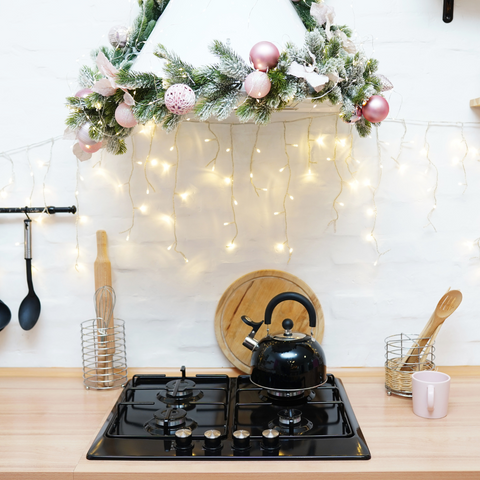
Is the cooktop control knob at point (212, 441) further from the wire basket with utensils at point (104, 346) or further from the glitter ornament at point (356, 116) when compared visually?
the glitter ornament at point (356, 116)

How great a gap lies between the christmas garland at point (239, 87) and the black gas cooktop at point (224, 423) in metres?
0.68

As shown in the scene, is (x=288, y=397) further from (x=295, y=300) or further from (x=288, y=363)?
(x=295, y=300)

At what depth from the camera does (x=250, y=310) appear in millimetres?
1458

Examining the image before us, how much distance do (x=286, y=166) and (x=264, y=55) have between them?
1.77ft

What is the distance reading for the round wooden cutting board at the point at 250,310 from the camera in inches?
57.1

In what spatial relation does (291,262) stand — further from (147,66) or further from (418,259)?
(147,66)

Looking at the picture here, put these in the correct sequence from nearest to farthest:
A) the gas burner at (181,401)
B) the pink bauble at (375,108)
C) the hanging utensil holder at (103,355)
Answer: the pink bauble at (375,108), the gas burner at (181,401), the hanging utensil holder at (103,355)

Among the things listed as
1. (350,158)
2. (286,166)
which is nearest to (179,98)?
(286,166)

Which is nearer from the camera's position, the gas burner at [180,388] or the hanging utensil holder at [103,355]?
the gas burner at [180,388]

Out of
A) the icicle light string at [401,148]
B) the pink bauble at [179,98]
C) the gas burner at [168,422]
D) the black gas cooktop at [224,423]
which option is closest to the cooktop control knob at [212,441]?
the black gas cooktop at [224,423]

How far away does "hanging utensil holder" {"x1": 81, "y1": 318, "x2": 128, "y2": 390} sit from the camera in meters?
Result: 1.39

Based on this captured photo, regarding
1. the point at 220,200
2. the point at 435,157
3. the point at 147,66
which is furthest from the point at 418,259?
the point at 147,66

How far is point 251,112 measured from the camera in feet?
3.20

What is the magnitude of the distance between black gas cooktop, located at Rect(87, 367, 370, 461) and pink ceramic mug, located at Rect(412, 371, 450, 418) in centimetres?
16
